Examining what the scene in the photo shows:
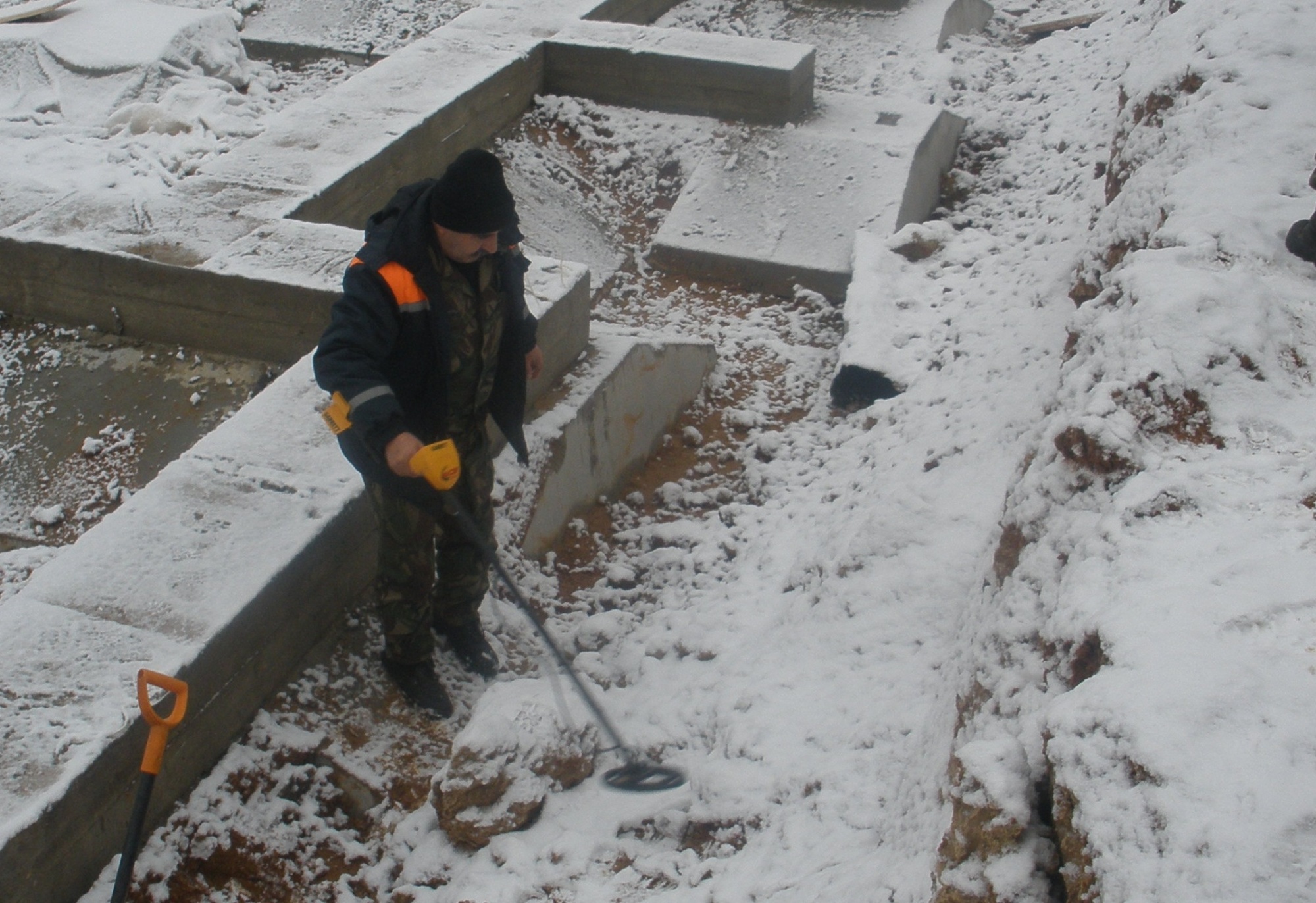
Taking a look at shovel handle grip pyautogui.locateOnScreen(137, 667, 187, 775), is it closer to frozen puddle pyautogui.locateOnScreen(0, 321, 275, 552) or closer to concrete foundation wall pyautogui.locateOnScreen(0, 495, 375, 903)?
concrete foundation wall pyautogui.locateOnScreen(0, 495, 375, 903)

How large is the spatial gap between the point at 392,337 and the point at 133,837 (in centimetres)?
143

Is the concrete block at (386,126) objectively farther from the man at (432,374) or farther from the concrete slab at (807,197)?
the man at (432,374)

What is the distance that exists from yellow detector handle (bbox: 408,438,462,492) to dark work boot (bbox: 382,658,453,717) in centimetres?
92

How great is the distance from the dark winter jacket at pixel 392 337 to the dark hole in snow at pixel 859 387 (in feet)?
9.33

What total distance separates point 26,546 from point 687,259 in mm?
4283

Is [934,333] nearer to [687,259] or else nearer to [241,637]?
[687,259]

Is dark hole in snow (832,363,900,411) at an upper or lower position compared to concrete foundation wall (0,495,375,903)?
lower

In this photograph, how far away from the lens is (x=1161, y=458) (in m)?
2.69

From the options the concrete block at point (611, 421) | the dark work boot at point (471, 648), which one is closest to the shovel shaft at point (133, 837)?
the dark work boot at point (471, 648)

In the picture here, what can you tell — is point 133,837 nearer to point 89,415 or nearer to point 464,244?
point 464,244

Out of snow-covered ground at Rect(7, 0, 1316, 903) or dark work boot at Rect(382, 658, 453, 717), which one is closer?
snow-covered ground at Rect(7, 0, 1316, 903)

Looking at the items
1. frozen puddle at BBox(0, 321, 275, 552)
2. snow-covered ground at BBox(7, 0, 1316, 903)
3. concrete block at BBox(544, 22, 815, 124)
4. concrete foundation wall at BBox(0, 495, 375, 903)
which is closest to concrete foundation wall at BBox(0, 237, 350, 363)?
frozen puddle at BBox(0, 321, 275, 552)

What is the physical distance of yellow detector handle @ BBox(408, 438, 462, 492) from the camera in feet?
9.30

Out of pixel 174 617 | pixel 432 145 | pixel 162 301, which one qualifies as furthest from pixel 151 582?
pixel 432 145
